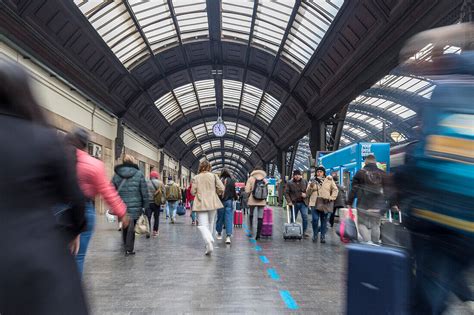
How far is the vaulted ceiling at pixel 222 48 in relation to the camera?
11.0 m

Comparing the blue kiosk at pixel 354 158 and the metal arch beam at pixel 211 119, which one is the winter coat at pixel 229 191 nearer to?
the blue kiosk at pixel 354 158

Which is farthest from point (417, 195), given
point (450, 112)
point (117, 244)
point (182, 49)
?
point (182, 49)

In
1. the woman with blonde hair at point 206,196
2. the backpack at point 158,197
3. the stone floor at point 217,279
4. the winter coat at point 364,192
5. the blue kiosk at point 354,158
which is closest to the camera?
the stone floor at point 217,279

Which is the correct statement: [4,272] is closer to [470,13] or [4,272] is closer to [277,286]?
[277,286]

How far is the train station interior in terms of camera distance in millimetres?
4742

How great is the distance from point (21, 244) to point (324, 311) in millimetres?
3357

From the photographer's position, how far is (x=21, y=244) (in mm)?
1392

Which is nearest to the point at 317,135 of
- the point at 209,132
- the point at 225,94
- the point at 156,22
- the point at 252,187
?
the point at 156,22

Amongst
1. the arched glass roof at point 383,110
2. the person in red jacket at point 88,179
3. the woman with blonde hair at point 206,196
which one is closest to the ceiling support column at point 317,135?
the arched glass roof at point 383,110

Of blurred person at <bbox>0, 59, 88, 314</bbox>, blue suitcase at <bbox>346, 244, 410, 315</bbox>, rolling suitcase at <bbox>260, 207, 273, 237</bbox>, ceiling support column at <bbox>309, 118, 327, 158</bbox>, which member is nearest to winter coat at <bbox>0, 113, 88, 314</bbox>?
blurred person at <bbox>0, 59, 88, 314</bbox>

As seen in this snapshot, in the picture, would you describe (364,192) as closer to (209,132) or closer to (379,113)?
(379,113)

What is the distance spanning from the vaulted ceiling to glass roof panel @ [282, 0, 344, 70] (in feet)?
0.15

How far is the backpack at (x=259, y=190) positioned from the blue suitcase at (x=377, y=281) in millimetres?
7319

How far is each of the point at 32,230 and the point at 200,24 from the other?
18404 mm
